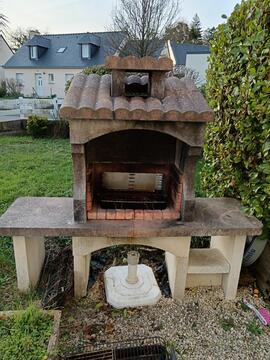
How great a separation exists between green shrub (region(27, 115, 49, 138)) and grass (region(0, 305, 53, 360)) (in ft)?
25.8

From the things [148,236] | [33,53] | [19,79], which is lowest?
[148,236]

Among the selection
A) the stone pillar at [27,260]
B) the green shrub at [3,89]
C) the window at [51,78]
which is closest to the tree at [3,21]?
the green shrub at [3,89]

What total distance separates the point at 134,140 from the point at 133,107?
0.74m

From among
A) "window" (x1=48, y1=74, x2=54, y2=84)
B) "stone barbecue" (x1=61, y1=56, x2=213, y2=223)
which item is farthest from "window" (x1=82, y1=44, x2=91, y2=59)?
"stone barbecue" (x1=61, y1=56, x2=213, y2=223)

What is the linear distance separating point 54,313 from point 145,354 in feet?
2.19

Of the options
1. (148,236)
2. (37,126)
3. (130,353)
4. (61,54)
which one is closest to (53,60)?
(61,54)

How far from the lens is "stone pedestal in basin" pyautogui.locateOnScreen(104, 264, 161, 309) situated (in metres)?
2.46

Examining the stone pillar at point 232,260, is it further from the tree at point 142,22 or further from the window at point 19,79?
the window at point 19,79

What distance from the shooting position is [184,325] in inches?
89.7

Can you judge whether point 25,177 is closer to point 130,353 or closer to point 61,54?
point 130,353

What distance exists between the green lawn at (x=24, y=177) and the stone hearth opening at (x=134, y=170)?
1073mm

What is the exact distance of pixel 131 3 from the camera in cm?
1267

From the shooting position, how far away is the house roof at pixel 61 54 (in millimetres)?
19234

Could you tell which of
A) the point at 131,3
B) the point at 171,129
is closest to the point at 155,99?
the point at 171,129
